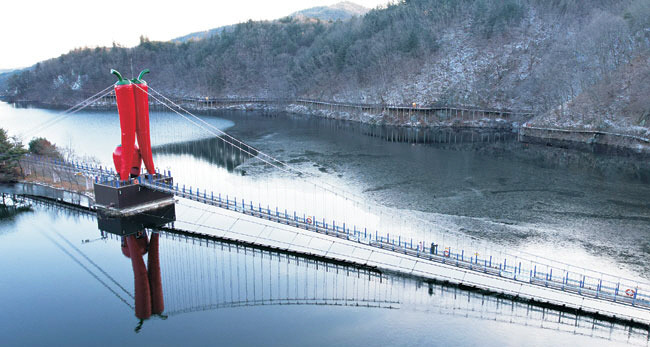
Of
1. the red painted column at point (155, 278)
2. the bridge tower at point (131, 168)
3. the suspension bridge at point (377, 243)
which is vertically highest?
the bridge tower at point (131, 168)

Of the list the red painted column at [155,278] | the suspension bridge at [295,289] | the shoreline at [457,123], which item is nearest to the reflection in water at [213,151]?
the red painted column at [155,278]

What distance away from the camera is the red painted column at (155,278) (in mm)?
20250

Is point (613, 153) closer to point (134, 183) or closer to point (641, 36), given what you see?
point (641, 36)

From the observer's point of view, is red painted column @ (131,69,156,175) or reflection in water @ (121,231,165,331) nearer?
reflection in water @ (121,231,165,331)

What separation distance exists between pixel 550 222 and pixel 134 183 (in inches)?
1077

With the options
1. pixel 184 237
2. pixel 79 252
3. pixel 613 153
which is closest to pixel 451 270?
pixel 184 237

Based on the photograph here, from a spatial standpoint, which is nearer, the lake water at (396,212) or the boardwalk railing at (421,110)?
the lake water at (396,212)

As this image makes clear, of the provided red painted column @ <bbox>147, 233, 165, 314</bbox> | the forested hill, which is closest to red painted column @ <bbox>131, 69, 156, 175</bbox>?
red painted column @ <bbox>147, 233, 165, 314</bbox>

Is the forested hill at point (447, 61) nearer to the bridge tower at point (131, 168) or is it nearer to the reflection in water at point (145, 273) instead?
the bridge tower at point (131, 168)

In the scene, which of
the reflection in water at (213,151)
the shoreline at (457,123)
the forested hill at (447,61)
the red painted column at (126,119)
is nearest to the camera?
the red painted column at (126,119)

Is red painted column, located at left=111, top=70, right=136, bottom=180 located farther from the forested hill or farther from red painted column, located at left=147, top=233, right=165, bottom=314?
the forested hill

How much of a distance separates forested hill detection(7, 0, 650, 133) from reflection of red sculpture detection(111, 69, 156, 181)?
2093 inches

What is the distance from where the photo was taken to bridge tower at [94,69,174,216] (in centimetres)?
2973

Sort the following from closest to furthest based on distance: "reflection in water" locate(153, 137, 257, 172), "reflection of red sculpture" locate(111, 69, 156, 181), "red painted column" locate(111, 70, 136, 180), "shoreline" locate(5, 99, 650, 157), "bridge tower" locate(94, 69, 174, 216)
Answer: "red painted column" locate(111, 70, 136, 180) → "reflection of red sculpture" locate(111, 69, 156, 181) → "bridge tower" locate(94, 69, 174, 216) → "reflection in water" locate(153, 137, 257, 172) → "shoreline" locate(5, 99, 650, 157)
